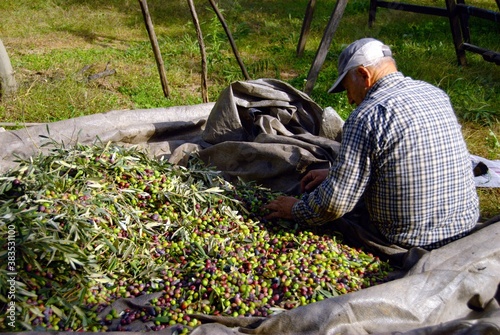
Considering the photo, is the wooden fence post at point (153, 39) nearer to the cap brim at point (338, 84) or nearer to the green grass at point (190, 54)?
the green grass at point (190, 54)

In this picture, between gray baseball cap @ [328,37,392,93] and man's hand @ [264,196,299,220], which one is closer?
gray baseball cap @ [328,37,392,93]

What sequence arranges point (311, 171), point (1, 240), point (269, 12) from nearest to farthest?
point (1, 240)
point (311, 171)
point (269, 12)

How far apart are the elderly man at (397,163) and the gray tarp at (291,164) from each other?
0.16 m

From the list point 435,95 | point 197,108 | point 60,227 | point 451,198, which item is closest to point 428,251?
point 451,198

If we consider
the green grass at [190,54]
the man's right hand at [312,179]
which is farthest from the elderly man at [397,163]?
the green grass at [190,54]

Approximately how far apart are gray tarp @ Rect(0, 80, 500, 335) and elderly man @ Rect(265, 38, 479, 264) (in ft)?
0.53

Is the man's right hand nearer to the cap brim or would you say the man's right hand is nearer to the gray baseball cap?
the cap brim

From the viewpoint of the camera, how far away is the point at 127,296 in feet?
7.87

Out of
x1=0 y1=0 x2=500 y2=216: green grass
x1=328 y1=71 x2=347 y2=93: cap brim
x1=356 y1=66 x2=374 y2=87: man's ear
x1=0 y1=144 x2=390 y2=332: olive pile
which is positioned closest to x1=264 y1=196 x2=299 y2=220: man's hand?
x1=0 y1=144 x2=390 y2=332: olive pile

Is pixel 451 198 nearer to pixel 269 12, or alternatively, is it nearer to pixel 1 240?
pixel 1 240

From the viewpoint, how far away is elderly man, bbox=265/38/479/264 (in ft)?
7.95

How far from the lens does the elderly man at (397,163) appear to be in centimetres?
242

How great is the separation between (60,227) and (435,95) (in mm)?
1793

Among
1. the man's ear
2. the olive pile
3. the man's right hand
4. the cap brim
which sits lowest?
the olive pile
